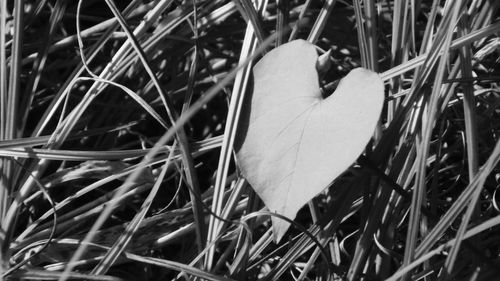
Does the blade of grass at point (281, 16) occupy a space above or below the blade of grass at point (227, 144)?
above

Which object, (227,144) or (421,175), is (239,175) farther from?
(421,175)

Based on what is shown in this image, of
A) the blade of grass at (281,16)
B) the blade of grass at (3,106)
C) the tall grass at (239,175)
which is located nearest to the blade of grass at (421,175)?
the tall grass at (239,175)

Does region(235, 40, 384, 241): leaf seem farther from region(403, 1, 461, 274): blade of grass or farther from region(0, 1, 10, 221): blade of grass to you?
region(0, 1, 10, 221): blade of grass

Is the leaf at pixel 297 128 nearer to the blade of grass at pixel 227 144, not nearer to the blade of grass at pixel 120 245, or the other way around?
the blade of grass at pixel 227 144

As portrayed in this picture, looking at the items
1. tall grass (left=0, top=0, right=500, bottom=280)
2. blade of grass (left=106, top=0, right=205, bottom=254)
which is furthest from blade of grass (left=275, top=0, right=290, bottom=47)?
blade of grass (left=106, top=0, right=205, bottom=254)

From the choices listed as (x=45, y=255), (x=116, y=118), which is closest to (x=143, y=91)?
(x=116, y=118)
